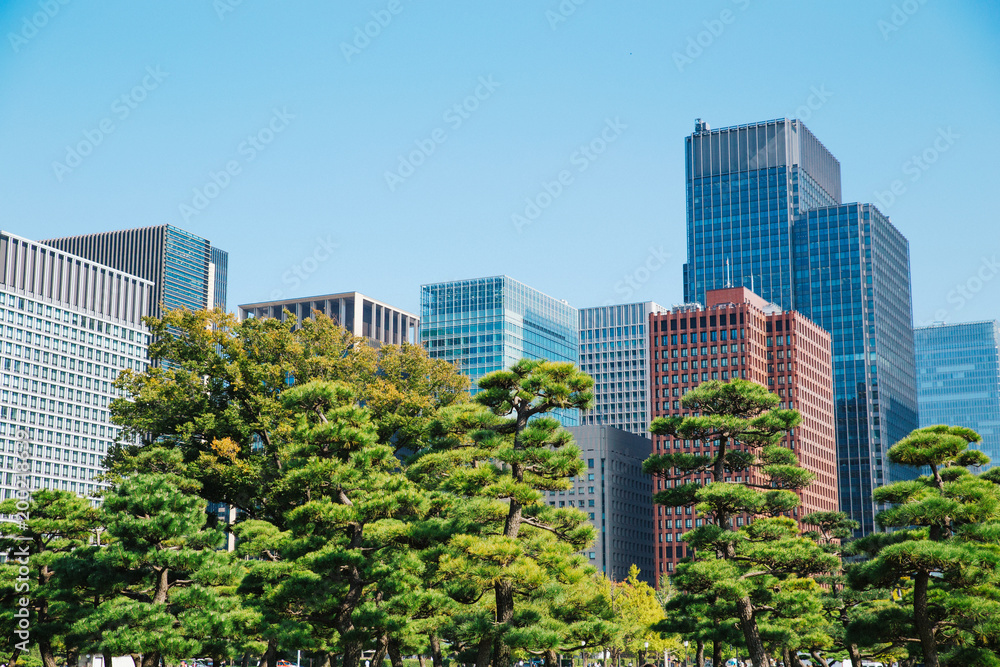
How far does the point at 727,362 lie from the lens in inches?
7023

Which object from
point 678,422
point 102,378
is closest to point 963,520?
point 678,422

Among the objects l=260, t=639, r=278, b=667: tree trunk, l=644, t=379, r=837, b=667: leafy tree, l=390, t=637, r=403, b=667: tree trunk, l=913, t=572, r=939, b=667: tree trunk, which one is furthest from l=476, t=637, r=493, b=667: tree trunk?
Result: l=913, t=572, r=939, b=667: tree trunk

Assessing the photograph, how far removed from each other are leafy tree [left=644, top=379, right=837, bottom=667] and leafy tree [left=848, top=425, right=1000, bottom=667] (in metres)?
5.15

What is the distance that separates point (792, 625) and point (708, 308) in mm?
138055

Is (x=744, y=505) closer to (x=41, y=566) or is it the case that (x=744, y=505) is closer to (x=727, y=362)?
(x=41, y=566)

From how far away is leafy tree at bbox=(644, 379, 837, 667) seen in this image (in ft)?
126

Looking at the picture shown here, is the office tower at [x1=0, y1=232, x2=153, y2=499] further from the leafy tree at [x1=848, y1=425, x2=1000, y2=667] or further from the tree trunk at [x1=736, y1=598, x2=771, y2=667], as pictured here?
the leafy tree at [x1=848, y1=425, x2=1000, y2=667]

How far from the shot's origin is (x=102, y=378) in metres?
179

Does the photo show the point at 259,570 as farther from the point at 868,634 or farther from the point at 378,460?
the point at 868,634

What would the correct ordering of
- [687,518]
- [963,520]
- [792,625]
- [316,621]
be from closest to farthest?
[963,520], [316,621], [792,625], [687,518]

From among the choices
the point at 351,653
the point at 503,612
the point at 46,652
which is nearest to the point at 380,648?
the point at 351,653

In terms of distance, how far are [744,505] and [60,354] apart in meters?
154

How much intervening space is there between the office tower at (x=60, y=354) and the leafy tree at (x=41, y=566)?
12622 centimetres

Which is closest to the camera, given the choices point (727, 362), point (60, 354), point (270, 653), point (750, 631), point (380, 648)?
point (750, 631)
